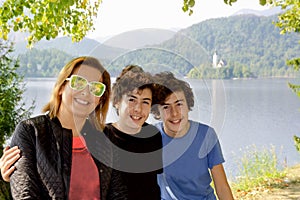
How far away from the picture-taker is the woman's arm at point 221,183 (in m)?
1.87

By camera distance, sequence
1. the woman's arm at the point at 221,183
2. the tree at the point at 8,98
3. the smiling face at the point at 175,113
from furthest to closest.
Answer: the tree at the point at 8,98
the woman's arm at the point at 221,183
the smiling face at the point at 175,113

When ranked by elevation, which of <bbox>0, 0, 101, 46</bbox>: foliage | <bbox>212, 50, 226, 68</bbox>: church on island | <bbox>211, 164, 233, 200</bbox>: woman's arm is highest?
<bbox>0, 0, 101, 46</bbox>: foliage

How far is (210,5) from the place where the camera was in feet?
9.74

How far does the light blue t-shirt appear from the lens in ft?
6.02

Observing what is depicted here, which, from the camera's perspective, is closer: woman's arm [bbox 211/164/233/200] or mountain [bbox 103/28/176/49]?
mountain [bbox 103/28/176/49]

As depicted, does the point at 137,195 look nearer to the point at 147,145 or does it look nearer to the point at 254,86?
the point at 147,145

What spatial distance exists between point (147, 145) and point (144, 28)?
0.47 meters

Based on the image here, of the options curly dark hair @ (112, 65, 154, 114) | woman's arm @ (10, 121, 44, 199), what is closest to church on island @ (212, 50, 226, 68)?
curly dark hair @ (112, 65, 154, 114)

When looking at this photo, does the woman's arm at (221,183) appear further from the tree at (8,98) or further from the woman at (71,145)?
the tree at (8,98)

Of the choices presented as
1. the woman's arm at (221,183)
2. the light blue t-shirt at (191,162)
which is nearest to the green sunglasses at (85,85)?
the light blue t-shirt at (191,162)

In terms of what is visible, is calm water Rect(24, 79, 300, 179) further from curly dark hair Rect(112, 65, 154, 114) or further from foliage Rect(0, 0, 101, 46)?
foliage Rect(0, 0, 101, 46)

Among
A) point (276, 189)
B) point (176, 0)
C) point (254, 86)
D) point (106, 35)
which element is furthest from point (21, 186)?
point (254, 86)

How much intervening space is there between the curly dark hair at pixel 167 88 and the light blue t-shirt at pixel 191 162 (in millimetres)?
131

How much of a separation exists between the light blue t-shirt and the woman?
0.30m
